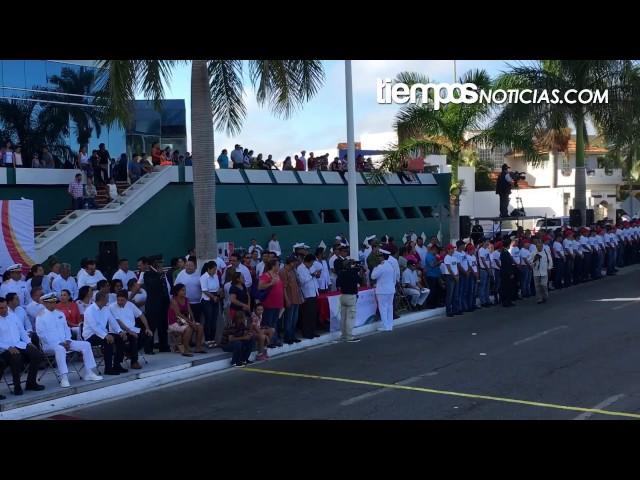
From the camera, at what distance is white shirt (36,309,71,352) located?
459 inches

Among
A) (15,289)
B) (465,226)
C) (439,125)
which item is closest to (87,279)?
(15,289)

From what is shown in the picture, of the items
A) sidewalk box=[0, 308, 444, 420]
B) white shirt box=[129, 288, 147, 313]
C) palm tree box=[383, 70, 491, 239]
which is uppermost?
palm tree box=[383, 70, 491, 239]

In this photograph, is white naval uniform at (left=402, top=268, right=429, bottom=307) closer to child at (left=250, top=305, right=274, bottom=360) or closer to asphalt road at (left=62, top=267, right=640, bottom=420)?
asphalt road at (left=62, top=267, right=640, bottom=420)

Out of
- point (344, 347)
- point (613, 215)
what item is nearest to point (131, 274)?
point (344, 347)

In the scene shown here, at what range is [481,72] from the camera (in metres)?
28.2

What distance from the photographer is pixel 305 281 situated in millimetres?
16062

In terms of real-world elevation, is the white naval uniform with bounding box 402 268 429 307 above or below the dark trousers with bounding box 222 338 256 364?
above

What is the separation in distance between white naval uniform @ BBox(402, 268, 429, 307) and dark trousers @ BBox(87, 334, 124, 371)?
9048 mm

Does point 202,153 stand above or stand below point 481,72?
below

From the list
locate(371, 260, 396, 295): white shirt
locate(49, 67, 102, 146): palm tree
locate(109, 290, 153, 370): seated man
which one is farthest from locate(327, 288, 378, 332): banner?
locate(49, 67, 102, 146): palm tree
